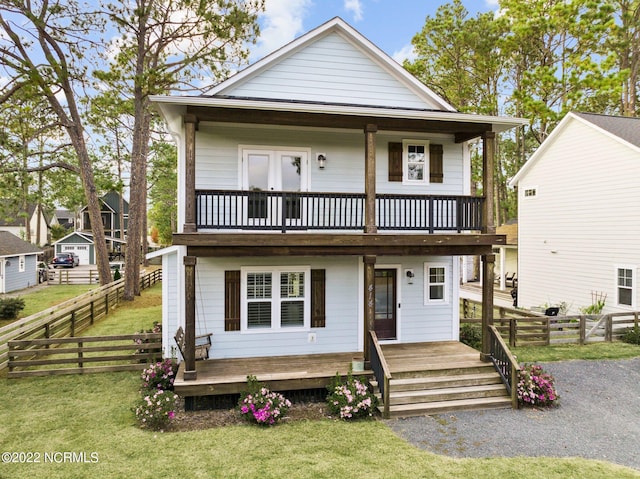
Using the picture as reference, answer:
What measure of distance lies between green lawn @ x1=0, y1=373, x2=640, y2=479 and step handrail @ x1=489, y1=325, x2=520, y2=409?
6.36ft

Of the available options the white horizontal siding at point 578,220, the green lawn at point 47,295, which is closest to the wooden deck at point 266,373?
the white horizontal siding at point 578,220

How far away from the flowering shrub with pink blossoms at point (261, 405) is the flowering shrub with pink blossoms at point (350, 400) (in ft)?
2.91

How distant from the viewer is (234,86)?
9.39 m

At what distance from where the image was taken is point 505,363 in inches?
313

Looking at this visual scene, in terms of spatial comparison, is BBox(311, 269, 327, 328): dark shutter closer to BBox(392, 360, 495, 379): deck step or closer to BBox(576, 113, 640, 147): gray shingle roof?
BBox(392, 360, 495, 379): deck step

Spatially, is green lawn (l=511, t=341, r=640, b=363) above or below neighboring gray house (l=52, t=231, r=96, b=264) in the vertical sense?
below

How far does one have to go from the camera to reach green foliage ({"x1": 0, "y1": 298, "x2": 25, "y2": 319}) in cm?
1485

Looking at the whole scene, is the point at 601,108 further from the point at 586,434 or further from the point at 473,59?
the point at 586,434

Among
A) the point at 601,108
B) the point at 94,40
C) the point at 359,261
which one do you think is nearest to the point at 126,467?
the point at 359,261

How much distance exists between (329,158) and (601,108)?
2718cm

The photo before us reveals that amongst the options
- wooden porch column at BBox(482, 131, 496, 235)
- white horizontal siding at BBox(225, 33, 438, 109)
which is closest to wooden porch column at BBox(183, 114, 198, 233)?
white horizontal siding at BBox(225, 33, 438, 109)

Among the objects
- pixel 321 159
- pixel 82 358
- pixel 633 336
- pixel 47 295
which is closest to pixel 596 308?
pixel 633 336

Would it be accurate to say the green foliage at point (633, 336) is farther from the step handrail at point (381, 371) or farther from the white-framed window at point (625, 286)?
the step handrail at point (381, 371)

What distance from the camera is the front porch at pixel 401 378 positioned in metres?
7.29
